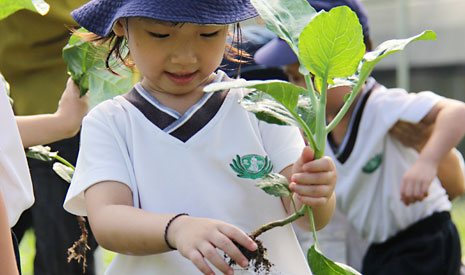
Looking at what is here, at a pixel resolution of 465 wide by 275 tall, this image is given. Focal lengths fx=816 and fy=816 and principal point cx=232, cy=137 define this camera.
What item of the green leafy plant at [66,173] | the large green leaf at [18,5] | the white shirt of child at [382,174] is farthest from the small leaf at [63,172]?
the white shirt of child at [382,174]

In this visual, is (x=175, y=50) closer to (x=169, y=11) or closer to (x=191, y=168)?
(x=169, y=11)

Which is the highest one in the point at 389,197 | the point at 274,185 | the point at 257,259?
the point at 274,185

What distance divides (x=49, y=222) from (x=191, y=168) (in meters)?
1.39

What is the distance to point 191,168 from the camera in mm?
1739

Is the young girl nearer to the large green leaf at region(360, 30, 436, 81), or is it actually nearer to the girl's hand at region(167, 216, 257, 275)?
the girl's hand at region(167, 216, 257, 275)

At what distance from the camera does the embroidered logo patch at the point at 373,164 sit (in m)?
3.16

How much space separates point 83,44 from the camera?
7.11ft

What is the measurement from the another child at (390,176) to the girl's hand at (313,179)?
1.53 metres

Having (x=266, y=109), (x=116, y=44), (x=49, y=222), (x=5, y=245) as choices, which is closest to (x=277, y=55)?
(x=49, y=222)

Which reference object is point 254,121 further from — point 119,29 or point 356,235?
point 356,235

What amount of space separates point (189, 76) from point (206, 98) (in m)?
0.08

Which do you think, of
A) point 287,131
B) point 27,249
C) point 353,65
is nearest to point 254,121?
point 287,131

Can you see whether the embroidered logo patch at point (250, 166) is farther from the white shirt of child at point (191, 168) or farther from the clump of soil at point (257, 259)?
the clump of soil at point (257, 259)

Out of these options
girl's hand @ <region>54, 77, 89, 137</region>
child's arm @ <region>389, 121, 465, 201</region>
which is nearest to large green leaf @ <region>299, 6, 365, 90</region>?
girl's hand @ <region>54, 77, 89, 137</region>
